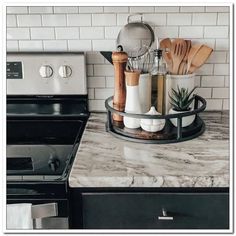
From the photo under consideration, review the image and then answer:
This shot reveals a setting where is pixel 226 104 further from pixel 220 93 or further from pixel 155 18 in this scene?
pixel 155 18

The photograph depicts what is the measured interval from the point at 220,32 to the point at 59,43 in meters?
0.57

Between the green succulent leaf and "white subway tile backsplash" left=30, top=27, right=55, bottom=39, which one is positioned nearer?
the green succulent leaf

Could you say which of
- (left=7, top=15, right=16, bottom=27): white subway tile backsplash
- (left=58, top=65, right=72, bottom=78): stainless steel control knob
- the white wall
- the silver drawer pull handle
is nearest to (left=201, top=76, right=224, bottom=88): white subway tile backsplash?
the white wall

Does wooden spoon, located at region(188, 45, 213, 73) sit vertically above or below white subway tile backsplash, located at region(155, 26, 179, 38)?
below

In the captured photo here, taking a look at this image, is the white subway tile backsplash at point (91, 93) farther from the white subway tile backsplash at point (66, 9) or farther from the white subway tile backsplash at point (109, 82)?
the white subway tile backsplash at point (66, 9)

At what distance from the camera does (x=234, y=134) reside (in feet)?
4.13

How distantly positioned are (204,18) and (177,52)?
18 cm

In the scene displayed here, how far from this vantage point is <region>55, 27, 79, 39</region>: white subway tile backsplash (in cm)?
149

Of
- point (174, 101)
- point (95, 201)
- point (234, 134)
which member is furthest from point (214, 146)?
point (95, 201)

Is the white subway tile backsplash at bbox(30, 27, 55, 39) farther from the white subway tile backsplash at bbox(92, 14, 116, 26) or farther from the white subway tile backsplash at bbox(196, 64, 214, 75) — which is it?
the white subway tile backsplash at bbox(196, 64, 214, 75)

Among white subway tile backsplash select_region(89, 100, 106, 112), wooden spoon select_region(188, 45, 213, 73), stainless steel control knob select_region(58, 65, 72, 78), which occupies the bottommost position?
white subway tile backsplash select_region(89, 100, 106, 112)

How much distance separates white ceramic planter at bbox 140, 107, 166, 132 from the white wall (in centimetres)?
32

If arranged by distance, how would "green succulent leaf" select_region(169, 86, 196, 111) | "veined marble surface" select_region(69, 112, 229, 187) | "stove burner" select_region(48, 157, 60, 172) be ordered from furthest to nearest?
"green succulent leaf" select_region(169, 86, 196, 111) < "stove burner" select_region(48, 157, 60, 172) < "veined marble surface" select_region(69, 112, 229, 187)
